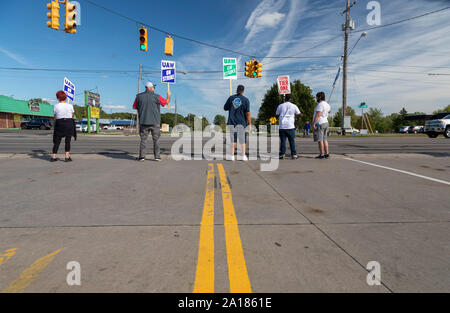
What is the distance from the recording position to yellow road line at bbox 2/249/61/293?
151 centimetres

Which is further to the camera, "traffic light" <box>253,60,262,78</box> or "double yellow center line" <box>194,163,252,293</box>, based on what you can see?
"traffic light" <box>253,60,262,78</box>

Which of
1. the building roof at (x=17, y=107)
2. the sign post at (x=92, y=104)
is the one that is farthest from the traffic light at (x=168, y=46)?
the building roof at (x=17, y=107)

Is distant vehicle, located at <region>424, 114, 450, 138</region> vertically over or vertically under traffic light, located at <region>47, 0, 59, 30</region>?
under

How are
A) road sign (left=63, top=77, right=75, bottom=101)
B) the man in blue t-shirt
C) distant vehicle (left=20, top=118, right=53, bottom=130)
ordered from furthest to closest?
distant vehicle (left=20, top=118, right=53, bottom=130)
road sign (left=63, top=77, right=75, bottom=101)
the man in blue t-shirt

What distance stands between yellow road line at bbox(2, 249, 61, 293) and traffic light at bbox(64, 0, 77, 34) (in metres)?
13.4

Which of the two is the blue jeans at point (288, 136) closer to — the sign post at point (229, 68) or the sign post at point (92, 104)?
the sign post at point (229, 68)

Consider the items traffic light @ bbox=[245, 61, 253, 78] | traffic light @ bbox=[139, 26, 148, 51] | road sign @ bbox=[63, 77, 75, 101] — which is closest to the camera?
traffic light @ bbox=[139, 26, 148, 51]

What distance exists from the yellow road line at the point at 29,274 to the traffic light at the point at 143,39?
13502mm

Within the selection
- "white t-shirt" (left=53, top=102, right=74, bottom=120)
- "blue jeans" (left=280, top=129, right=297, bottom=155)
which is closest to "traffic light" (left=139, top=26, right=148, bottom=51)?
"white t-shirt" (left=53, top=102, right=74, bottom=120)

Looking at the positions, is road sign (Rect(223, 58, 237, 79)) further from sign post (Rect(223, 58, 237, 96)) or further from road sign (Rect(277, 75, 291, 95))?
road sign (Rect(277, 75, 291, 95))

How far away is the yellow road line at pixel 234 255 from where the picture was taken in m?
1.55

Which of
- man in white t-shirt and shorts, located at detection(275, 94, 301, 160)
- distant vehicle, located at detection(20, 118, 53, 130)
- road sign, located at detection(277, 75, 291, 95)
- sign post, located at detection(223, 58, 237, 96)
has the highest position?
sign post, located at detection(223, 58, 237, 96)
